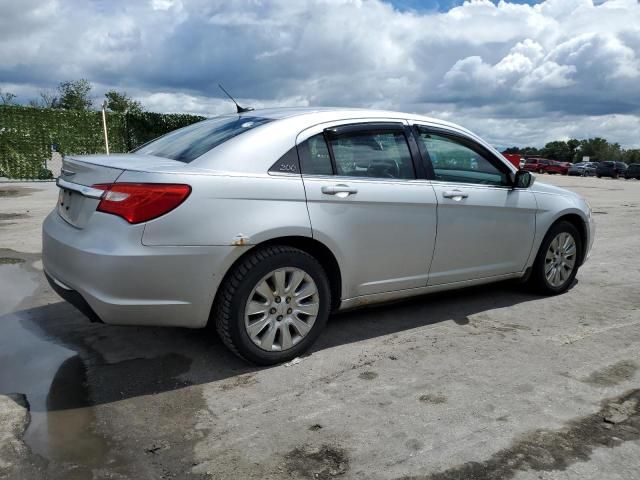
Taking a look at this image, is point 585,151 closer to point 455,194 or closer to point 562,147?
point 562,147

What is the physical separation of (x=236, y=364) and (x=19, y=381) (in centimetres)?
129

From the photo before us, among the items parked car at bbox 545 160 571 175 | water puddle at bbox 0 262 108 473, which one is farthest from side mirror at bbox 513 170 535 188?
parked car at bbox 545 160 571 175

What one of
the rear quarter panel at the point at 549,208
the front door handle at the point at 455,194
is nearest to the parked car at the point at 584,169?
the rear quarter panel at the point at 549,208

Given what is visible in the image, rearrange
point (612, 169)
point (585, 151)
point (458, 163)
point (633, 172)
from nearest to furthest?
point (458, 163)
point (633, 172)
point (612, 169)
point (585, 151)

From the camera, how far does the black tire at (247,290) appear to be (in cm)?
337

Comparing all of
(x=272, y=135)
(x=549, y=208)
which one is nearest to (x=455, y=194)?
(x=549, y=208)

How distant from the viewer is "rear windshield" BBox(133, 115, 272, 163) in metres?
3.63

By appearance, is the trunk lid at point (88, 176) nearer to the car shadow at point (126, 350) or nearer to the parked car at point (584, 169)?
the car shadow at point (126, 350)

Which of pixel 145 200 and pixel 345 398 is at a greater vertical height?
pixel 145 200

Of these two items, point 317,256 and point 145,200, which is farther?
point 317,256

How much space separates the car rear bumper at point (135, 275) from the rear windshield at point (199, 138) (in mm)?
662

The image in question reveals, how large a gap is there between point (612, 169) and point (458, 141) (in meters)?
47.7

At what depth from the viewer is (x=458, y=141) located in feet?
15.1

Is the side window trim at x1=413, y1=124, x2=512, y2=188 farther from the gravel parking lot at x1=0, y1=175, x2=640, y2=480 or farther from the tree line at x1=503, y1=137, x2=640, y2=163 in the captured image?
the tree line at x1=503, y1=137, x2=640, y2=163
